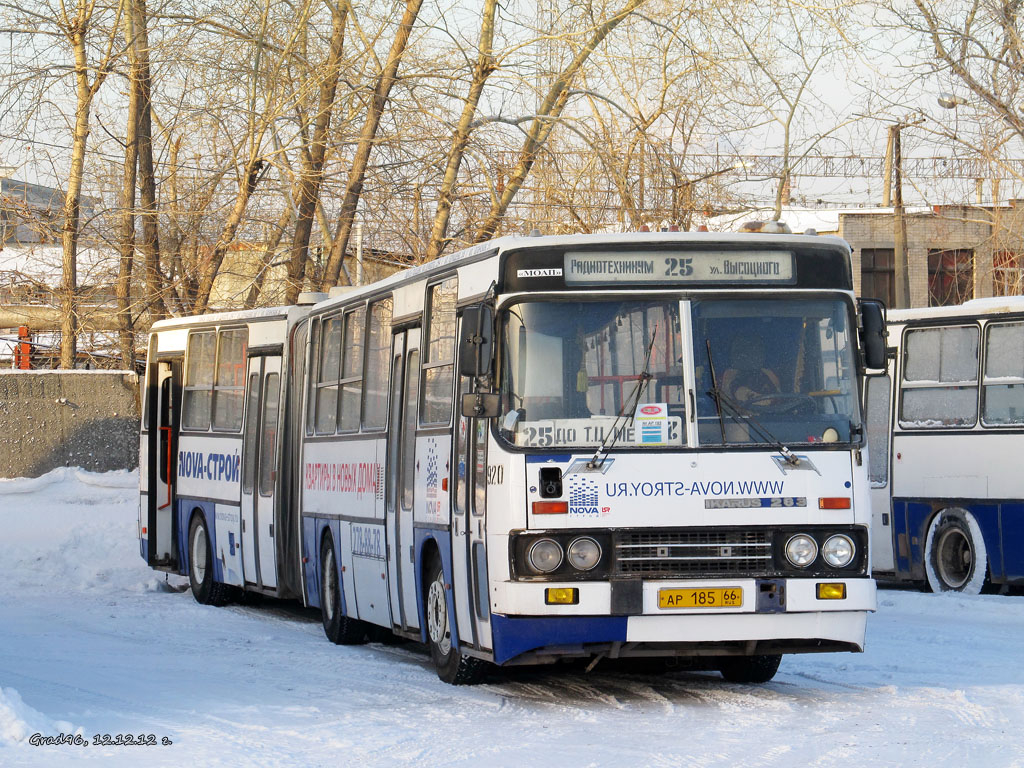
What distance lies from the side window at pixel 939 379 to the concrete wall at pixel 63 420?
46.4 ft

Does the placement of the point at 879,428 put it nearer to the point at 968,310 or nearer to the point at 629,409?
the point at 968,310

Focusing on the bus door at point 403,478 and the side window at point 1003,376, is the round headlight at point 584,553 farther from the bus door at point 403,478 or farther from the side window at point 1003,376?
the side window at point 1003,376

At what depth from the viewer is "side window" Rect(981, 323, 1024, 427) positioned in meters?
17.1

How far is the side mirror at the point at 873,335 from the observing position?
9750 millimetres

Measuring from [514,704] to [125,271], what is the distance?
17321mm

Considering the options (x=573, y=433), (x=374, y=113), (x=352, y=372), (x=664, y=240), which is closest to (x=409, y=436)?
(x=352, y=372)

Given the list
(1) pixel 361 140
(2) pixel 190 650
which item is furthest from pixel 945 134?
(2) pixel 190 650

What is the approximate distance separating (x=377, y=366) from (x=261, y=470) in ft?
12.1

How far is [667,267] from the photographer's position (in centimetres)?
969

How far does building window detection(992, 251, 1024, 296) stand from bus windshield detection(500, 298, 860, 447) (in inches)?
807

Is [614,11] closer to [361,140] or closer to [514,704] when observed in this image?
[361,140]

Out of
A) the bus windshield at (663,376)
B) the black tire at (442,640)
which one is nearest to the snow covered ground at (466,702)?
the black tire at (442,640)

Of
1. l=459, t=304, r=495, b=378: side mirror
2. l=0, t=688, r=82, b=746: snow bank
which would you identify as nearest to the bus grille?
l=459, t=304, r=495, b=378: side mirror

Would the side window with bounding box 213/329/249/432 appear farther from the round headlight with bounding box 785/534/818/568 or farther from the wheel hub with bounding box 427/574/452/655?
the round headlight with bounding box 785/534/818/568
